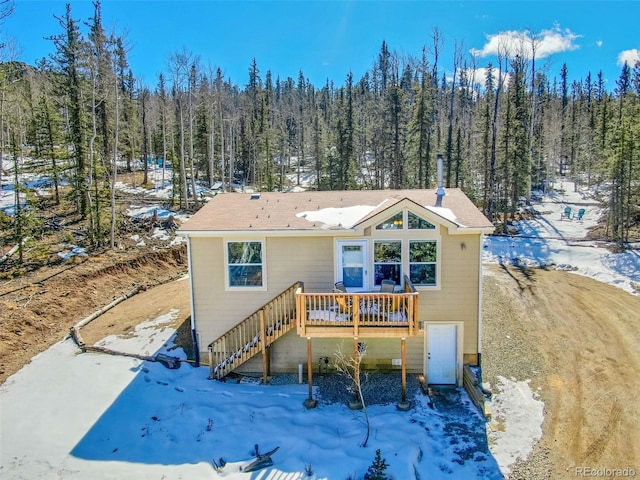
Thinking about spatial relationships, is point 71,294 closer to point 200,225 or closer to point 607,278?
point 200,225

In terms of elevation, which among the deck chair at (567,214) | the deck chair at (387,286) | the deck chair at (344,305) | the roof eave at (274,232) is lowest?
the deck chair at (344,305)

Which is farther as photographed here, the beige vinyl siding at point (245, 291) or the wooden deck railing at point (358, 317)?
the beige vinyl siding at point (245, 291)

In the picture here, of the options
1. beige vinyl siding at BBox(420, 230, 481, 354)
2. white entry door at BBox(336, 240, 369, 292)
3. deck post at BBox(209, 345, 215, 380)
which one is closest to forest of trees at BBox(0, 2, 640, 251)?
deck post at BBox(209, 345, 215, 380)

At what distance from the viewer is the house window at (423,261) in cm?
1205

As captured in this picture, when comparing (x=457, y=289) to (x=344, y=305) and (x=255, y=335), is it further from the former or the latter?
(x=255, y=335)

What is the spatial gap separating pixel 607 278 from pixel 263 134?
3337 cm

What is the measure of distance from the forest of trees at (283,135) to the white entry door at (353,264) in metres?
14.5

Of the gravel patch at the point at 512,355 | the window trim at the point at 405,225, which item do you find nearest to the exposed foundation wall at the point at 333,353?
the gravel patch at the point at 512,355

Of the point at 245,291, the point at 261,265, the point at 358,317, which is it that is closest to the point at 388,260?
the point at 358,317

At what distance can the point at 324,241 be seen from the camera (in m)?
12.3

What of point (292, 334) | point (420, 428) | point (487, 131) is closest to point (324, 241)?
point (292, 334)

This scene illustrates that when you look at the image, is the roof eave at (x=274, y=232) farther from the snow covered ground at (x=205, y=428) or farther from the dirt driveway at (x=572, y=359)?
the dirt driveway at (x=572, y=359)

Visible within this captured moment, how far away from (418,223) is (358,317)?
3315 mm

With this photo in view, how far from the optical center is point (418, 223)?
39.4 feet
